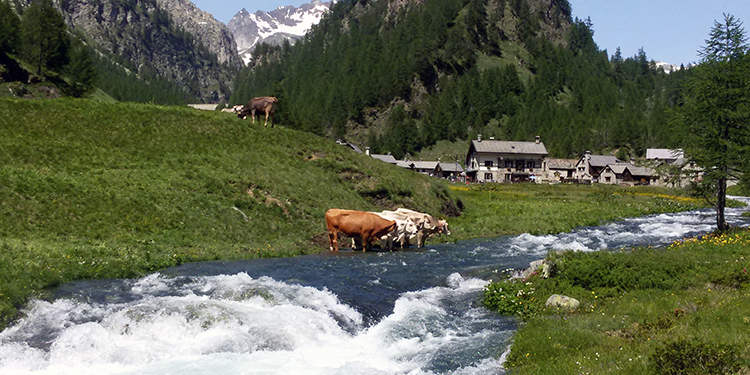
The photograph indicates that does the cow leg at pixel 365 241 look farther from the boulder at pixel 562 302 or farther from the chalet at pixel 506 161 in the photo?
the chalet at pixel 506 161

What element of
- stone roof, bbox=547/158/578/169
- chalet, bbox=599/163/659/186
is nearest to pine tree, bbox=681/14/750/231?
chalet, bbox=599/163/659/186

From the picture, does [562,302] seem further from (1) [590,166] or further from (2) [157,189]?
(1) [590,166]

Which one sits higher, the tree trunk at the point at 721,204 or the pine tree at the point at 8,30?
the pine tree at the point at 8,30

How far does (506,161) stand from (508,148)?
413cm

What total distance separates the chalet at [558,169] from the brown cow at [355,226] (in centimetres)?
13868

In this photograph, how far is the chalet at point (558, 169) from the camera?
16412 centimetres

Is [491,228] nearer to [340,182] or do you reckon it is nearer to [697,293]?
[340,182]

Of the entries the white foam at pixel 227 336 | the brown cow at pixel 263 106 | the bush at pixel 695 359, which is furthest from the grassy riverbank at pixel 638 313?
the brown cow at pixel 263 106

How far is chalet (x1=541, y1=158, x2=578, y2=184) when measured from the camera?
538 ft

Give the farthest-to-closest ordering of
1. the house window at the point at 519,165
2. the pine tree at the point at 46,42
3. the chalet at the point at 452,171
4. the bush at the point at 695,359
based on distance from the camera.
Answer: the chalet at the point at 452,171
the house window at the point at 519,165
the pine tree at the point at 46,42
the bush at the point at 695,359

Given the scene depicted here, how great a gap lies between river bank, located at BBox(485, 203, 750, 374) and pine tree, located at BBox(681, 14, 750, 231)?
1157 centimetres

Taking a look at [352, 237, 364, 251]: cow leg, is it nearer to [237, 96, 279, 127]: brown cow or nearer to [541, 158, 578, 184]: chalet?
[237, 96, 279, 127]: brown cow

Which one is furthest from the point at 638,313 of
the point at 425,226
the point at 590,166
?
the point at 590,166

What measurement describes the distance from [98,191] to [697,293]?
29.1 meters
